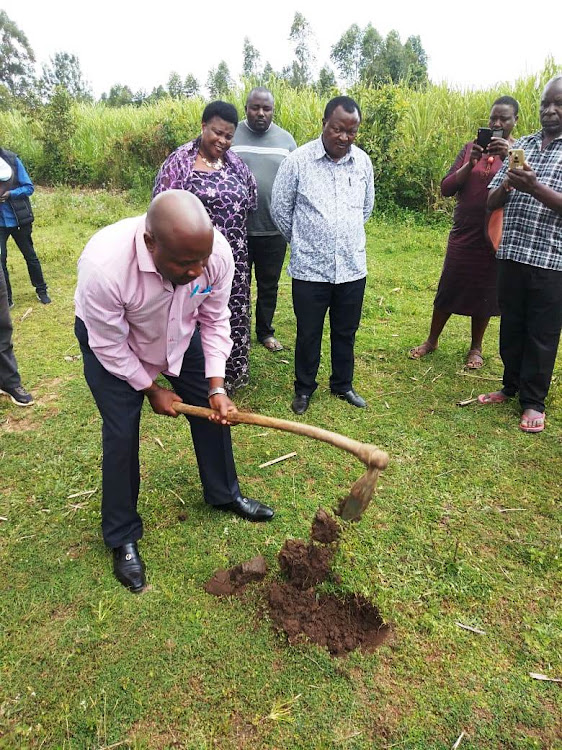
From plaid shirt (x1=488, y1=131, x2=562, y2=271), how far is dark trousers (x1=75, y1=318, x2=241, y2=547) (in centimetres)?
226

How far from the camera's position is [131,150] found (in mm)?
12258

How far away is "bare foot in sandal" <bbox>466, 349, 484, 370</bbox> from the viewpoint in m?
4.50

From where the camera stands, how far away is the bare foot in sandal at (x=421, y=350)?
471cm

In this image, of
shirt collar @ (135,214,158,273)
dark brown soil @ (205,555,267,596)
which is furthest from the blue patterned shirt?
dark brown soil @ (205,555,267,596)

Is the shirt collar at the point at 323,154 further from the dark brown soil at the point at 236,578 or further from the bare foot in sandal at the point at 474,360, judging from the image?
the dark brown soil at the point at 236,578

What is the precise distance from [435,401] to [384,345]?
1049 millimetres

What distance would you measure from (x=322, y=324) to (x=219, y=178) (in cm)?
121

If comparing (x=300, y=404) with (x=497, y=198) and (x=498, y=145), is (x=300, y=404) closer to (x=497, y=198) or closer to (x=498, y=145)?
(x=497, y=198)

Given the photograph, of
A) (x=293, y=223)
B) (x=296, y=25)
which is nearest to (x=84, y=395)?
(x=293, y=223)

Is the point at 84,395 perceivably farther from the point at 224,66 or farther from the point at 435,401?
the point at 224,66

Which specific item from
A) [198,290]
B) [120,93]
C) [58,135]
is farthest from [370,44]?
[198,290]

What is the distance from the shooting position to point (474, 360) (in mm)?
4520

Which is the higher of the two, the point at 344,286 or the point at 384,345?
the point at 344,286

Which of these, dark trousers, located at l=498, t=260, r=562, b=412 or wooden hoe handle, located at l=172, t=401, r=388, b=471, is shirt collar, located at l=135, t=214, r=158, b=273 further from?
dark trousers, located at l=498, t=260, r=562, b=412
